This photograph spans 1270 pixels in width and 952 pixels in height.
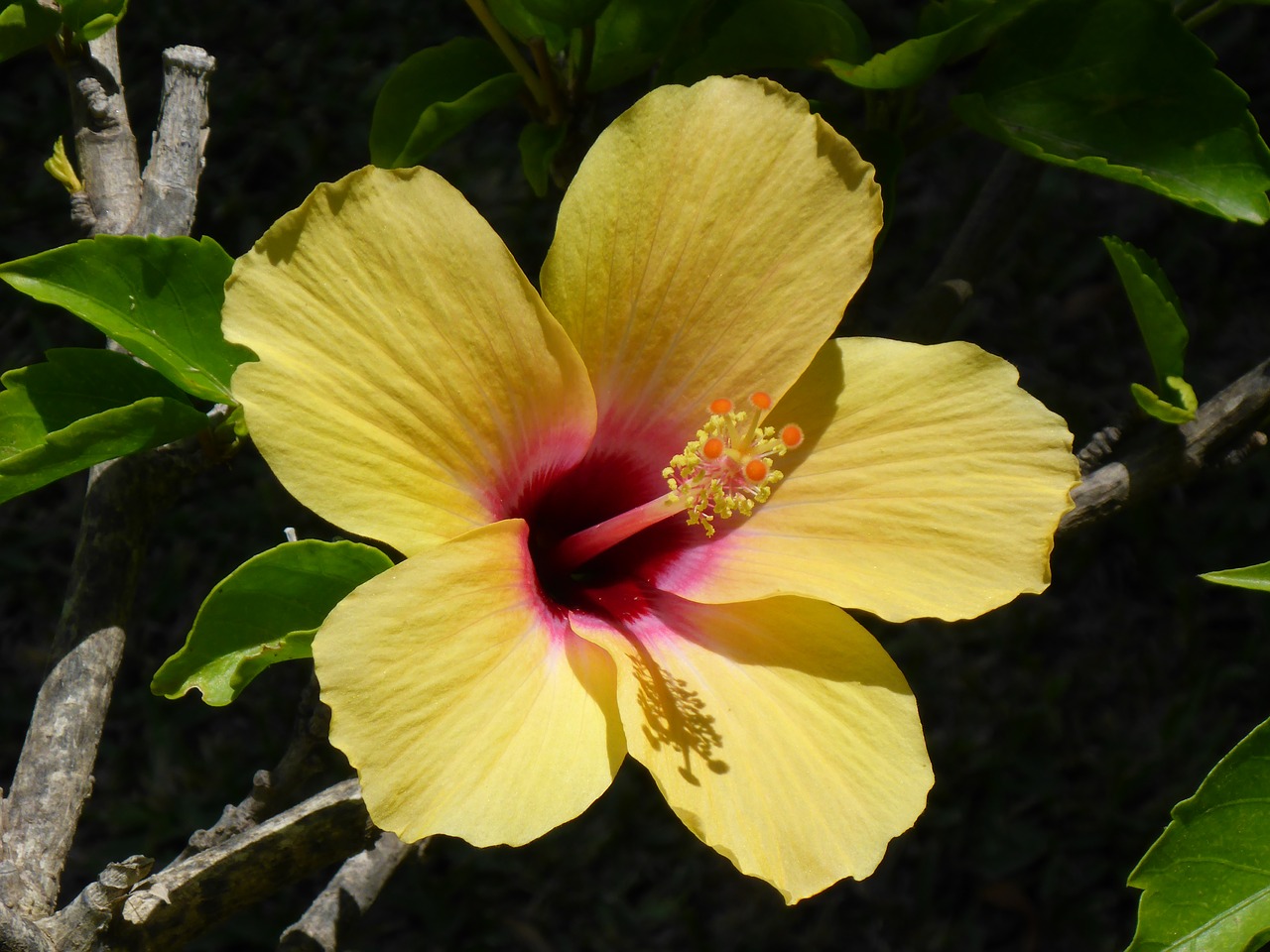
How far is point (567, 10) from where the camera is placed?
1.59 metres

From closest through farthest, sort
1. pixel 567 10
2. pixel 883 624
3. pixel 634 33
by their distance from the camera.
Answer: pixel 567 10, pixel 634 33, pixel 883 624

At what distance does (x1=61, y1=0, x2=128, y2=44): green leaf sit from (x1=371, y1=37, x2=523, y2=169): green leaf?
1.31 ft

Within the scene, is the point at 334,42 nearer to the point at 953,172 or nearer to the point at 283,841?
the point at 953,172

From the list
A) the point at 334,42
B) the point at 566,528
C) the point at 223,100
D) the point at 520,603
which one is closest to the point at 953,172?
the point at 334,42

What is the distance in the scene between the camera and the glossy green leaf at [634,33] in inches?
65.8

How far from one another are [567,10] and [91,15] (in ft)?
2.40

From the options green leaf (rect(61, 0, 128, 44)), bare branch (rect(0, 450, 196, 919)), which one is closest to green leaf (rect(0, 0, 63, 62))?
green leaf (rect(61, 0, 128, 44))

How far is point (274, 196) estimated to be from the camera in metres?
3.80

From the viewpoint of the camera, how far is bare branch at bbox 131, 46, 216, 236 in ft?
6.16

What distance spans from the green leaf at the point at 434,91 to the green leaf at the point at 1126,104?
67cm

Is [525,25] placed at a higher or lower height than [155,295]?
higher

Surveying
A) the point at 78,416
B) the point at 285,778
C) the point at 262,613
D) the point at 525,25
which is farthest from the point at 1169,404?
the point at 78,416

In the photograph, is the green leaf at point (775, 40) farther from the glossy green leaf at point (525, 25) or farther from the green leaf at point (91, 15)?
the green leaf at point (91, 15)

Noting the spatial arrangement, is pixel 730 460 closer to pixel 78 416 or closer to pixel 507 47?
pixel 507 47
